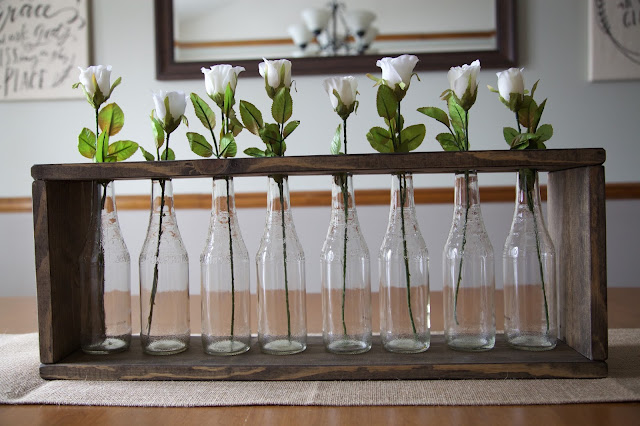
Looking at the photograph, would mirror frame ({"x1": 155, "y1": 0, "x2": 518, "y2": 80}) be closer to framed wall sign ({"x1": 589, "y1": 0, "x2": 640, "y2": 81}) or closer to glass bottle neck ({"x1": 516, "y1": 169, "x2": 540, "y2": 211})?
framed wall sign ({"x1": 589, "y1": 0, "x2": 640, "y2": 81})

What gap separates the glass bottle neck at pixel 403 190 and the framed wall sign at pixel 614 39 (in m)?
1.50

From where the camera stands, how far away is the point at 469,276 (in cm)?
86

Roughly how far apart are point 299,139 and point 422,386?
1.44 meters

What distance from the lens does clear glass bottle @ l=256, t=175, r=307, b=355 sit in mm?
874

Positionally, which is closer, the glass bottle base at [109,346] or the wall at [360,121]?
the glass bottle base at [109,346]

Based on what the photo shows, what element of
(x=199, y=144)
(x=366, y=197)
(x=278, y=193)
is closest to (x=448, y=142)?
(x=278, y=193)

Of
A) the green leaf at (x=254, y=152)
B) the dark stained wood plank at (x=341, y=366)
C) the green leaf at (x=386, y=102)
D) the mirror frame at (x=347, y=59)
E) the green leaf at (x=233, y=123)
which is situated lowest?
the dark stained wood plank at (x=341, y=366)

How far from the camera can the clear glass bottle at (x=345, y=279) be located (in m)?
0.86

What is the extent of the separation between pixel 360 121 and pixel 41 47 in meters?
1.15

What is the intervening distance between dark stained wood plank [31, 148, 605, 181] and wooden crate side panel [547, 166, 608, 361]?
4cm

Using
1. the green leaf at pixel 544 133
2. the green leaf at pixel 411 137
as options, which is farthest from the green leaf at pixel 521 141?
the green leaf at pixel 411 137

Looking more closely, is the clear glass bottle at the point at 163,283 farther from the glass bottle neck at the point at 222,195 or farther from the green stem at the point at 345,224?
the green stem at the point at 345,224

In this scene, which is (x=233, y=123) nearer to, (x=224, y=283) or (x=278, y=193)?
(x=278, y=193)

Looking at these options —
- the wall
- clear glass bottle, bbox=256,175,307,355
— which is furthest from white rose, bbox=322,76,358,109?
the wall
